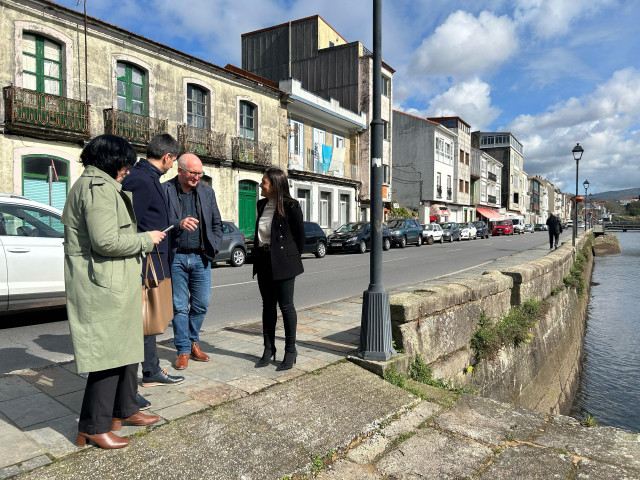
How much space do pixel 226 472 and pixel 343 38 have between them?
35277 millimetres

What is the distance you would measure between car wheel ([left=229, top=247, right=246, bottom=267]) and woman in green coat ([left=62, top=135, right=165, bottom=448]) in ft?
39.5

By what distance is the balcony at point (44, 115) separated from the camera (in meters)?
13.7

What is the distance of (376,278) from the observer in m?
4.12

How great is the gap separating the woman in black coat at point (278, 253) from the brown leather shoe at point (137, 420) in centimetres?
123

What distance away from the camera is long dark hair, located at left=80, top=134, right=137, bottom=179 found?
2.56 metres

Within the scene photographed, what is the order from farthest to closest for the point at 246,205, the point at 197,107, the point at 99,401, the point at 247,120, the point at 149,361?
the point at 246,205
the point at 247,120
the point at 197,107
the point at 149,361
the point at 99,401

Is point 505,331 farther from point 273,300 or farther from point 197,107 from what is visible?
point 197,107

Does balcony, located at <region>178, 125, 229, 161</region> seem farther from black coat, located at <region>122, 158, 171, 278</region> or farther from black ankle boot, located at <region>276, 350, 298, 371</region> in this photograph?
black ankle boot, located at <region>276, 350, 298, 371</region>

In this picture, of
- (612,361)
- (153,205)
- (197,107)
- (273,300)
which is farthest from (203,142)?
(153,205)

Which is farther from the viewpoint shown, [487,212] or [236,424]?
[487,212]

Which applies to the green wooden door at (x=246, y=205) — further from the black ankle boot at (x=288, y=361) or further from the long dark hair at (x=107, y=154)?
the long dark hair at (x=107, y=154)

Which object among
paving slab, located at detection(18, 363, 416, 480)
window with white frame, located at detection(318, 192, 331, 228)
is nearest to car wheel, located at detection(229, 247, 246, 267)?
paving slab, located at detection(18, 363, 416, 480)

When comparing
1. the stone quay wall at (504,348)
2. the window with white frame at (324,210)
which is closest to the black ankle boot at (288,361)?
the stone quay wall at (504,348)

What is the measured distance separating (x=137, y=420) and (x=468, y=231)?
1491 inches
